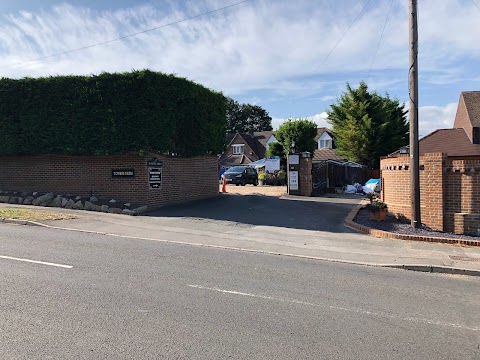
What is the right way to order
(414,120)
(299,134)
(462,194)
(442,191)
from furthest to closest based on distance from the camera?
(299,134), (414,120), (442,191), (462,194)

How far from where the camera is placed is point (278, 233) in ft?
39.5

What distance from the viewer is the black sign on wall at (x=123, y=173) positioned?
16.0 m

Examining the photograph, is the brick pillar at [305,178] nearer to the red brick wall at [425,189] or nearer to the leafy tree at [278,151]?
the red brick wall at [425,189]

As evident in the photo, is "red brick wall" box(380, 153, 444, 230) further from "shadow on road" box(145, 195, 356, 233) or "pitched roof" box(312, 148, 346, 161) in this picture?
"pitched roof" box(312, 148, 346, 161)

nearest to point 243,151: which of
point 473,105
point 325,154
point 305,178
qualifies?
point 325,154

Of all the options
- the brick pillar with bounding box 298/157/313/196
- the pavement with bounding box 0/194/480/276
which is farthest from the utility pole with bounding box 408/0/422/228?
the brick pillar with bounding box 298/157/313/196

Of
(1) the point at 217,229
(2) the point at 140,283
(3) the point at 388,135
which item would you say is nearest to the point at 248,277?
(2) the point at 140,283

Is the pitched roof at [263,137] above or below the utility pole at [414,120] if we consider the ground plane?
above

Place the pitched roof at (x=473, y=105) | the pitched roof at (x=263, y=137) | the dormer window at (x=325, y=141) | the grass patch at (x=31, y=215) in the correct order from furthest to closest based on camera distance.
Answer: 1. the pitched roof at (x=263, y=137)
2. the dormer window at (x=325, y=141)
3. the pitched roof at (x=473, y=105)
4. the grass patch at (x=31, y=215)

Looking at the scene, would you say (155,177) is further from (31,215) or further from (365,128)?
(365,128)

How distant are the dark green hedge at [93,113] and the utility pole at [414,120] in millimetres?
8743

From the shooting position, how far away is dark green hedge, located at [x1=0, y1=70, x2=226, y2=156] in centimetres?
1575

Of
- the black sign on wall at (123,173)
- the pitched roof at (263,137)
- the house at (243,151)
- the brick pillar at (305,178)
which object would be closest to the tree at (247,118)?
the pitched roof at (263,137)

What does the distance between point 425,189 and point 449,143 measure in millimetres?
17017
